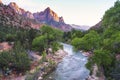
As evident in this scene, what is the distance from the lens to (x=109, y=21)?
149ft

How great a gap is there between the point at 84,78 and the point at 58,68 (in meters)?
9.72

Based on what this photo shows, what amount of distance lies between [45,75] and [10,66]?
223 inches

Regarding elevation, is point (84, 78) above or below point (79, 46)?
below

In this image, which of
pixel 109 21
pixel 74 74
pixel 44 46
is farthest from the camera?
pixel 44 46

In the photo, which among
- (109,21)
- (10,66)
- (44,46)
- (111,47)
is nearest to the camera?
(111,47)

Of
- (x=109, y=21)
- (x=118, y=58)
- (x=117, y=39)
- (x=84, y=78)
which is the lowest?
(x=84, y=78)

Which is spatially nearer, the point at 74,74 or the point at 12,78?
the point at 12,78

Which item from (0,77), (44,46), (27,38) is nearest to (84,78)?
(0,77)

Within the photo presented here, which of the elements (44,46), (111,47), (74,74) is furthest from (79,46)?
(44,46)

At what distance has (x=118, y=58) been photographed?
35.7m

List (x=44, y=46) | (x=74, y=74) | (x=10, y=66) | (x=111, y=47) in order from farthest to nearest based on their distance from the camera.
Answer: (x=44, y=46) < (x=74, y=74) < (x=10, y=66) < (x=111, y=47)

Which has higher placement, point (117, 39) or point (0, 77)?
point (117, 39)

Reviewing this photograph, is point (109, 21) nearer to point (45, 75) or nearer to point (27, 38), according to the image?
point (45, 75)

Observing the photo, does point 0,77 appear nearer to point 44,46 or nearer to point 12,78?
point 12,78
